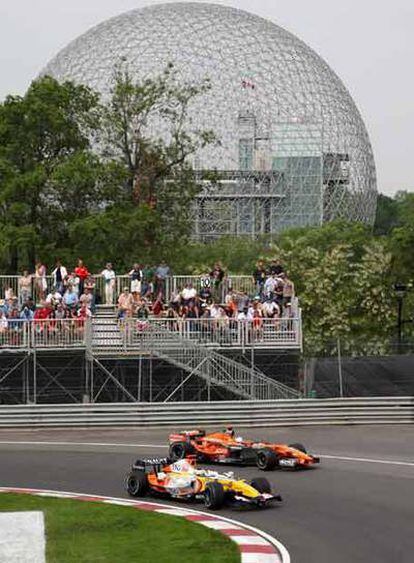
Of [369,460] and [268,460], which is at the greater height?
[268,460]

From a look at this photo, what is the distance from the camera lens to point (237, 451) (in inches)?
915

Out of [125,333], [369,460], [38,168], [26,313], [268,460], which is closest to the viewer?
[268,460]

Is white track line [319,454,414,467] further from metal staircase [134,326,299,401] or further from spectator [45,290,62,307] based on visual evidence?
spectator [45,290,62,307]

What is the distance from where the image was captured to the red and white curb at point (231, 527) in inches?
582

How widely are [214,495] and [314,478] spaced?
13.2ft

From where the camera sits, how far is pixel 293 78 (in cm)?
10175

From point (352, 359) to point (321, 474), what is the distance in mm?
10692

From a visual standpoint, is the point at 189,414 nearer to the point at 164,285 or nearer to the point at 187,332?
the point at 187,332

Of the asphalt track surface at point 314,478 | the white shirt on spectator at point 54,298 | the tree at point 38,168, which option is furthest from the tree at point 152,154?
the asphalt track surface at point 314,478

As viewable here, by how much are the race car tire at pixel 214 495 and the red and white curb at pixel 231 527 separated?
219 mm

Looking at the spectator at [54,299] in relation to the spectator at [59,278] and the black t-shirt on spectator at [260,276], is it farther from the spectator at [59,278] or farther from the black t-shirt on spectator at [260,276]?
the black t-shirt on spectator at [260,276]

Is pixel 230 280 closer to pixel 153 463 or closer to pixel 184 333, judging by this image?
pixel 184 333

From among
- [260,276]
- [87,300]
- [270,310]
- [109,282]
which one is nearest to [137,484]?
[270,310]

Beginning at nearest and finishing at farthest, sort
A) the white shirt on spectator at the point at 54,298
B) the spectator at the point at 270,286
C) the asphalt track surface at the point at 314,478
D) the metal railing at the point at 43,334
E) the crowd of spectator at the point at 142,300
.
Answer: the asphalt track surface at the point at 314,478 < the metal railing at the point at 43,334 < the crowd of spectator at the point at 142,300 < the white shirt on spectator at the point at 54,298 < the spectator at the point at 270,286
